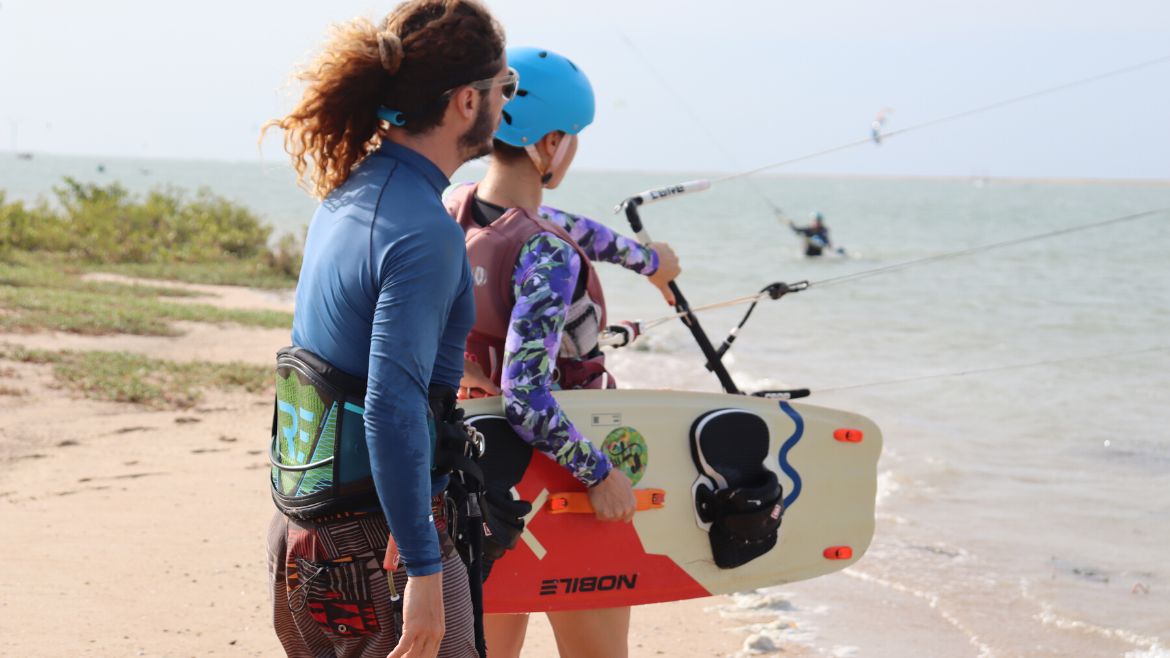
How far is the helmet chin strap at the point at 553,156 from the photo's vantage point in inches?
111

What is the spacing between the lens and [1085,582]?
5680 millimetres

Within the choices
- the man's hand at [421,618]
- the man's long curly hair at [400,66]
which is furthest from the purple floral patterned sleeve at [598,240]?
the man's hand at [421,618]

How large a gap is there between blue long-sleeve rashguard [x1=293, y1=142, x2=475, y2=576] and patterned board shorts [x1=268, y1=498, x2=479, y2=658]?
0.12 m

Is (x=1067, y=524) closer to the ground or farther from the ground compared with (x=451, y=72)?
closer to the ground

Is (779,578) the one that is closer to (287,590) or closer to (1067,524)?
(287,590)

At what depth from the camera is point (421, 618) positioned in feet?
6.32

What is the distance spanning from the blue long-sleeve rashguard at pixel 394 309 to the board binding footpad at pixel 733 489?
4.57 feet

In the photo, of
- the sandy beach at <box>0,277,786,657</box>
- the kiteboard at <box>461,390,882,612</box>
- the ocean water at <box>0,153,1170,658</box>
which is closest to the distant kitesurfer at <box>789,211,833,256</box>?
the ocean water at <box>0,153,1170,658</box>

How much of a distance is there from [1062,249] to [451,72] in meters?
Result: 33.0

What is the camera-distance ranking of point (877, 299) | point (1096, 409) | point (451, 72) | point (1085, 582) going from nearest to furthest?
point (451, 72) < point (1085, 582) < point (1096, 409) < point (877, 299)

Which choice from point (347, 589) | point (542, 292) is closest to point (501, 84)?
point (542, 292)

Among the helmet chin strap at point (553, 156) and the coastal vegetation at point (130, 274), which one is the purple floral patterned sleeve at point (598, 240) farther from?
the coastal vegetation at point (130, 274)

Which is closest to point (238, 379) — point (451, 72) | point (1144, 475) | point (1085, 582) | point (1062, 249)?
point (1085, 582)

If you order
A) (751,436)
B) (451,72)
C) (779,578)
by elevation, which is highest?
(451,72)
